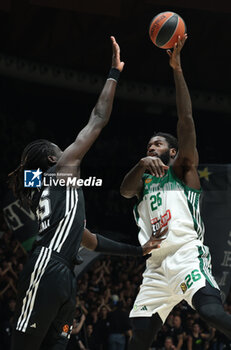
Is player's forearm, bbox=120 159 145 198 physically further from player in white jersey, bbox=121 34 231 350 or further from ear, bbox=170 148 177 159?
ear, bbox=170 148 177 159

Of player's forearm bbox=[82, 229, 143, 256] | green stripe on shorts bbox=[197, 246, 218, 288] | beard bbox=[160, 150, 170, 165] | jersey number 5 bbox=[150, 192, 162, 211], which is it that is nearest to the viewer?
green stripe on shorts bbox=[197, 246, 218, 288]

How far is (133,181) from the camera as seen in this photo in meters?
4.54

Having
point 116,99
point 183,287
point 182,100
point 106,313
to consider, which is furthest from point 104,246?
point 116,99

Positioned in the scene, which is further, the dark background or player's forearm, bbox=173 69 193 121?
the dark background

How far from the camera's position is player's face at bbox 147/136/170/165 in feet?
15.6

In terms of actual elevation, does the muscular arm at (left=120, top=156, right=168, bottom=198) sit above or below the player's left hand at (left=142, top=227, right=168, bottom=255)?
above

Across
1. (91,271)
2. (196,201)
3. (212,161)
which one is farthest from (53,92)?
(196,201)

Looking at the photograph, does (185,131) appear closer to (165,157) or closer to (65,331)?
(165,157)

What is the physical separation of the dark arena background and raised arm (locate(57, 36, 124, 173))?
7251 millimetres

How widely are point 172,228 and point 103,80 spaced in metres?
12.6

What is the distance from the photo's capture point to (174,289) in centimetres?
427

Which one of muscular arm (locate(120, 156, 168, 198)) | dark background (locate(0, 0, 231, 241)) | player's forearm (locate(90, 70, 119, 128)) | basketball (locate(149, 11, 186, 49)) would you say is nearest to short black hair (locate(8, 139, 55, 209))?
player's forearm (locate(90, 70, 119, 128))

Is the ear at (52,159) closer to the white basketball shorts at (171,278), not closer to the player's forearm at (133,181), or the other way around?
the player's forearm at (133,181)

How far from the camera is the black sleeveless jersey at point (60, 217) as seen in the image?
349 cm
